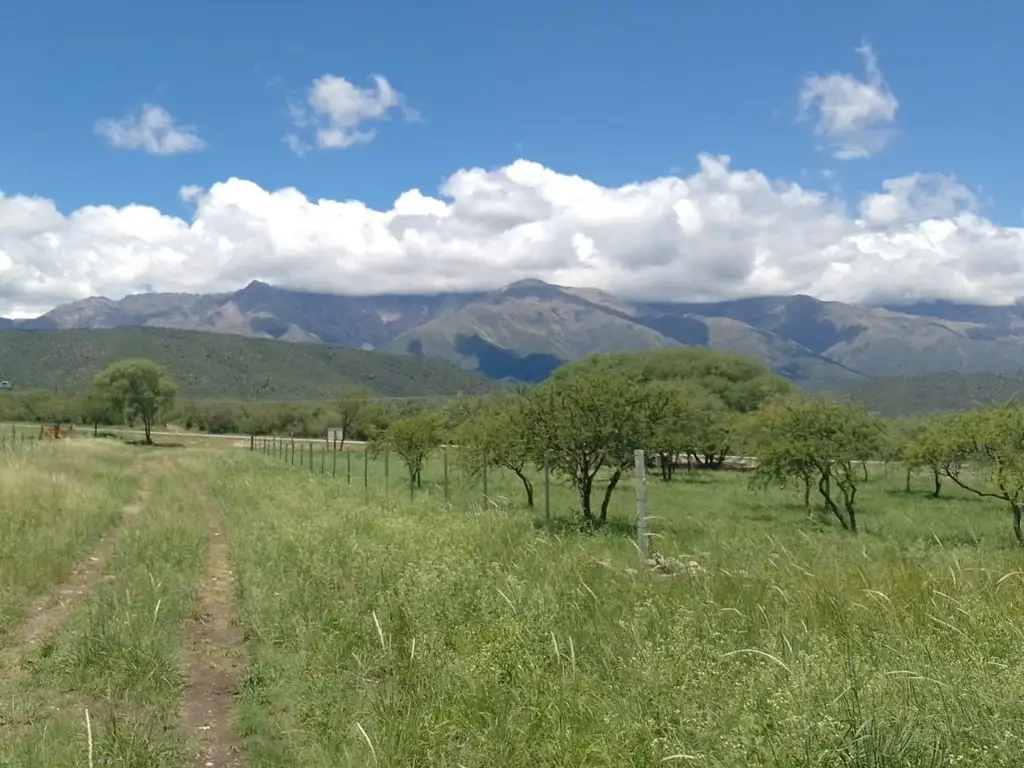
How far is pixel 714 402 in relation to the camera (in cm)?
7500

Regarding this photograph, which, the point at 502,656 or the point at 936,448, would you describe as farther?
the point at 936,448

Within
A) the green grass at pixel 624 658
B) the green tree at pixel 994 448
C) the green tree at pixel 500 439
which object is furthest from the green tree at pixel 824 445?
the green grass at pixel 624 658

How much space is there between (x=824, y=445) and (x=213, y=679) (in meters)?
19.5

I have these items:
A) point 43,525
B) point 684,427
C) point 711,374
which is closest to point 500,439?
point 684,427

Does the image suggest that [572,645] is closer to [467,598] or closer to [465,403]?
[467,598]

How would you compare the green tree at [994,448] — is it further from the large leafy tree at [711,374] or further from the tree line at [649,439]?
the large leafy tree at [711,374]

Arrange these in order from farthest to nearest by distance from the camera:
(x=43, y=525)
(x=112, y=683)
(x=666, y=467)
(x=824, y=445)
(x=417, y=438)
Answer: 1. (x=666, y=467)
2. (x=417, y=438)
3. (x=824, y=445)
4. (x=43, y=525)
5. (x=112, y=683)

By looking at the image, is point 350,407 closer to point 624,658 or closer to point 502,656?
point 502,656

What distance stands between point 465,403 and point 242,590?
23640 millimetres

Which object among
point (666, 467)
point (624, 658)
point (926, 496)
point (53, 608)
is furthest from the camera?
point (666, 467)

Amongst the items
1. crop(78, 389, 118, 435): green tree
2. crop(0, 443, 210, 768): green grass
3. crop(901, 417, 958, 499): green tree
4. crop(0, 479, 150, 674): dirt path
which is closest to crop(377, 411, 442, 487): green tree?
crop(0, 479, 150, 674): dirt path

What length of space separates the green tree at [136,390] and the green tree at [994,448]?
259ft

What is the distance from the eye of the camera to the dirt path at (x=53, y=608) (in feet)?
26.8

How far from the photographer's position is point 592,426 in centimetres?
1766
